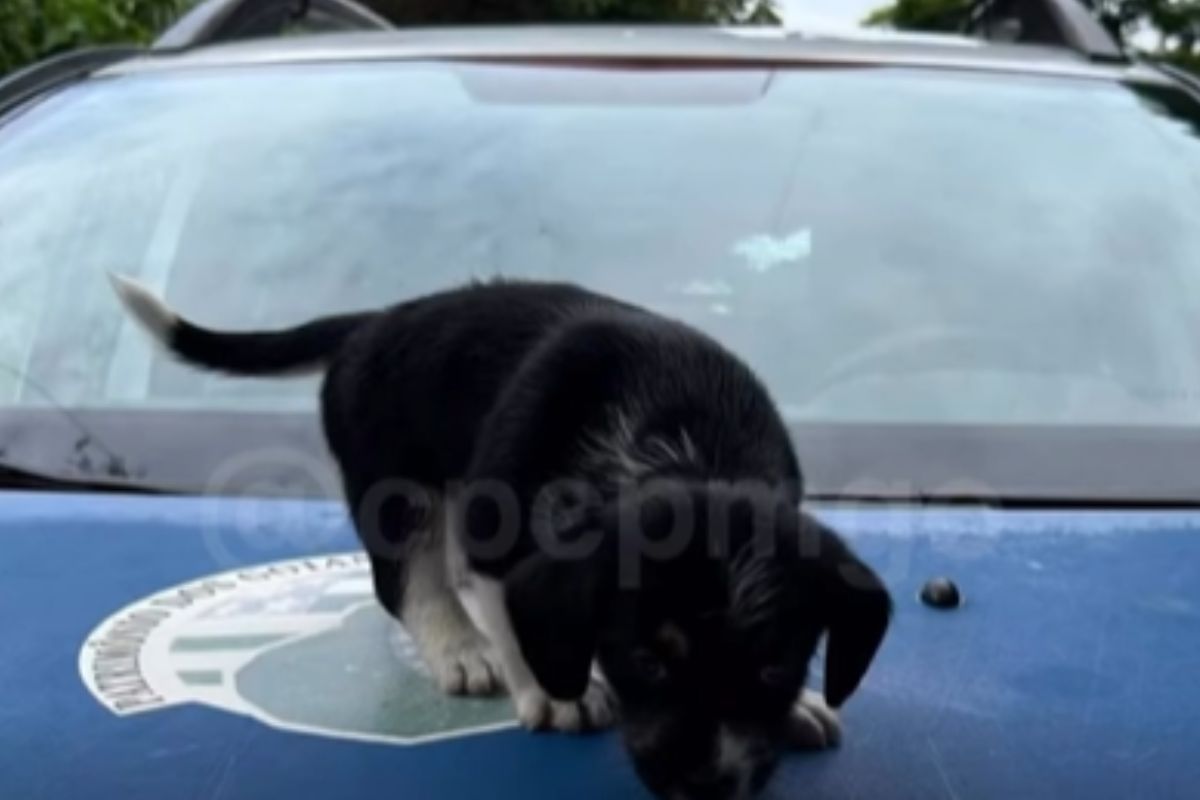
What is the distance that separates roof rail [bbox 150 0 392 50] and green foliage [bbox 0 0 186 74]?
4.86 ft

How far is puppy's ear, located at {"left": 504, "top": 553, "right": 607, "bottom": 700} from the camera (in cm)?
174

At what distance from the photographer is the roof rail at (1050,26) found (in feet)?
11.7

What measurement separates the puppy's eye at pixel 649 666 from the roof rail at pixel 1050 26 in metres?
2.00

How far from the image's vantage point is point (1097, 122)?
3.07m

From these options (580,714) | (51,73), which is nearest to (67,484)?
(580,714)

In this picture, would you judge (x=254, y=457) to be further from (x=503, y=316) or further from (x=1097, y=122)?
(x=1097, y=122)

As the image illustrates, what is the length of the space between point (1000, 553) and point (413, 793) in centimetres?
79

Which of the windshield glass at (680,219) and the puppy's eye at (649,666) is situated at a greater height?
the puppy's eye at (649,666)

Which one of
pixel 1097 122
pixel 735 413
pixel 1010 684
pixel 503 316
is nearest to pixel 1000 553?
pixel 1010 684

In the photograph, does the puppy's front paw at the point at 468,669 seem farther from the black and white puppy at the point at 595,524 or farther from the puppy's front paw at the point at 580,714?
the puppy's front paw at the point at 580,714

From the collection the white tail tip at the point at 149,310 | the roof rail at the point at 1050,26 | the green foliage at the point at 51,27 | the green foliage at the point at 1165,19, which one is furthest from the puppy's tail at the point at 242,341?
the green foliage at the point at 1165,19

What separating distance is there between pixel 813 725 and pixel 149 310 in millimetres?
1077

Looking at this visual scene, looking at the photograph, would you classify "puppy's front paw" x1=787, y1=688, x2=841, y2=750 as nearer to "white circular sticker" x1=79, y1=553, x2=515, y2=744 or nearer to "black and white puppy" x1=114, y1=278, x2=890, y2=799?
"black and white puppy" x1=114, y1=278, x2=890, y2=799

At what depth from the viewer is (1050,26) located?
3.83m
